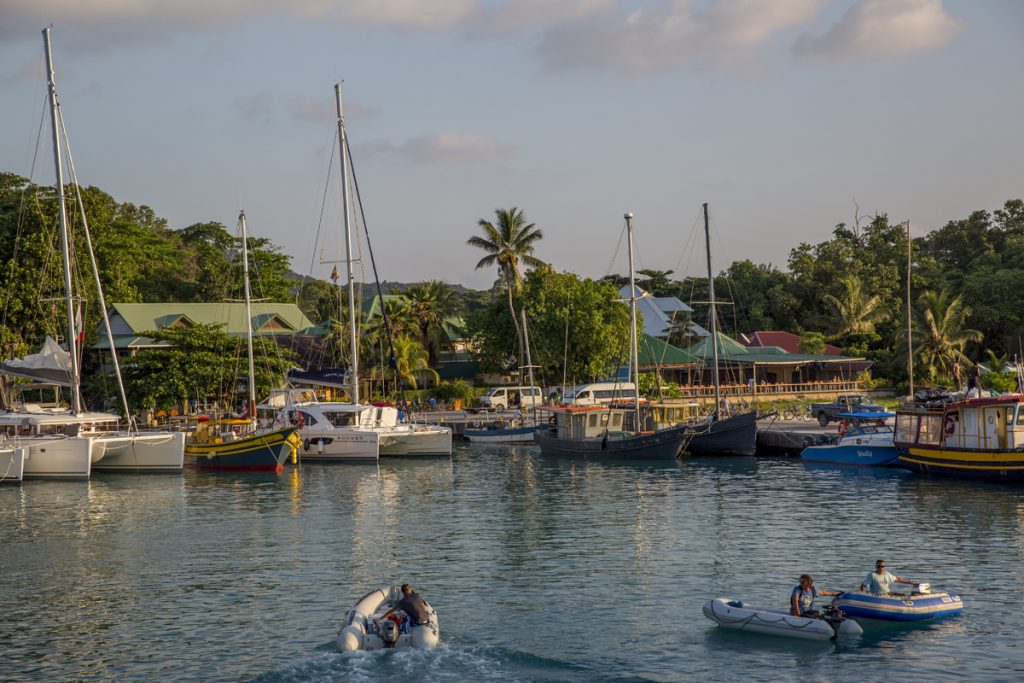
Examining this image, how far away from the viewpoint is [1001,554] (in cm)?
3055

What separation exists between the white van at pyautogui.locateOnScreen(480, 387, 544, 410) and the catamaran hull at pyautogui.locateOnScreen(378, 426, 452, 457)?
21307 mm

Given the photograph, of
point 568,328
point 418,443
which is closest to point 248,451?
point 418,443

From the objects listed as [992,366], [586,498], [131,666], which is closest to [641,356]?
[992,366]

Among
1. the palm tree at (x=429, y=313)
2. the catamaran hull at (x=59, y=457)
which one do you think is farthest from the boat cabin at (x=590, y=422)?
the palm tree at (x=429, y=313)

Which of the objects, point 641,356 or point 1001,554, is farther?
point 641,356

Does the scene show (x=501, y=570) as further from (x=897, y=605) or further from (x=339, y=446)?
(x=339, y=446)

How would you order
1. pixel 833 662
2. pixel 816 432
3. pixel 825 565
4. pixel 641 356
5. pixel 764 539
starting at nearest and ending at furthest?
pixel 833 662, pixel 825 565, pixel 764 539, pixel 816 432, pixel 641 356

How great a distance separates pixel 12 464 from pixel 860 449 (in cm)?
4019

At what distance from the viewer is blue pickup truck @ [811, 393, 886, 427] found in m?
67.8

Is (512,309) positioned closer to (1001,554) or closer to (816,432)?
(816,432)

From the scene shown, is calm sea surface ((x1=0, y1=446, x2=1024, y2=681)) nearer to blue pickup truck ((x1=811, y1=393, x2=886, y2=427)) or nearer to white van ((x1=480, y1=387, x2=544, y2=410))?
blue pickup truck ((x1=811, y1=393, x2=886, y2=427))

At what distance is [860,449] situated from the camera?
5375 cm

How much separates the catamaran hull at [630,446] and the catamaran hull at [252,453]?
52.2ft

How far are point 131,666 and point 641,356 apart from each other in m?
71.6
